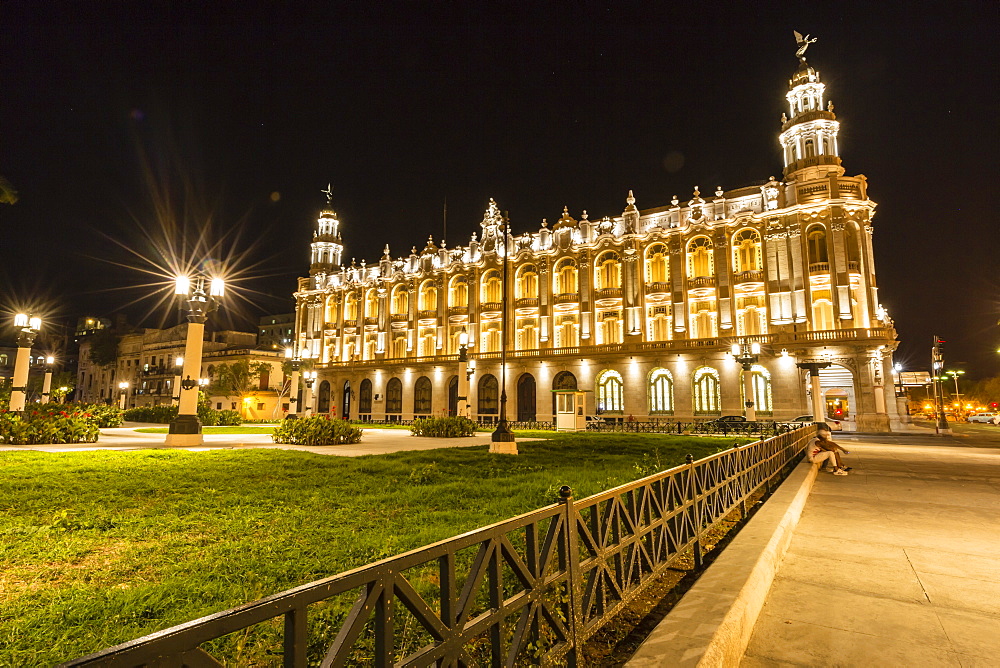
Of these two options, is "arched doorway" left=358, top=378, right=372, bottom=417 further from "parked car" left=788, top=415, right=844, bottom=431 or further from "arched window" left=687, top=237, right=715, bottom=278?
"parked car" left=788, top=415, right=844, bottom=431

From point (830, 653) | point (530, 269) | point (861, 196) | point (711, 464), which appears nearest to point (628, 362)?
point (530, 269)

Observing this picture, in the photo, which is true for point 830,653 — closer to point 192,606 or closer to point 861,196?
point 192,606

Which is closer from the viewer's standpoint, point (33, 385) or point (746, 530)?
point (746, 530)

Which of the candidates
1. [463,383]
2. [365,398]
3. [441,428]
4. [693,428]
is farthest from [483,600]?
[365,398]

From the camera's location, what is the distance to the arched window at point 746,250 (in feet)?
122

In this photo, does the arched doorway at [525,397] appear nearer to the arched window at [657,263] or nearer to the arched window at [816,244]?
the arched window at [657,263]

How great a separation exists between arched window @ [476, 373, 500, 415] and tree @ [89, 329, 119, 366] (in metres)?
61.8

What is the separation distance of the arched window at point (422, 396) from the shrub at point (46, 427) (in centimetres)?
3311

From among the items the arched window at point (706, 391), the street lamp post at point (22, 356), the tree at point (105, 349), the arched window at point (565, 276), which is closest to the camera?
the street lamp post at point (22, 356)

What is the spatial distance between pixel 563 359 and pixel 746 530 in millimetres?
36411

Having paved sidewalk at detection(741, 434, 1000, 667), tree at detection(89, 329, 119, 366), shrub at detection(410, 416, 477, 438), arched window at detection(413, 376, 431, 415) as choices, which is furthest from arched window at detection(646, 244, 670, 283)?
tree at detection(89, 329, 119, 366)

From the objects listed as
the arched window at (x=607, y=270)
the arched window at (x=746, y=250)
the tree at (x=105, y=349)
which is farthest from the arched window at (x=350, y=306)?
the tree at (x=105, y=349)

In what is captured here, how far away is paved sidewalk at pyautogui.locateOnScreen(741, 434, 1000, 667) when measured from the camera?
361 cm

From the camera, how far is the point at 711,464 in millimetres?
6582
